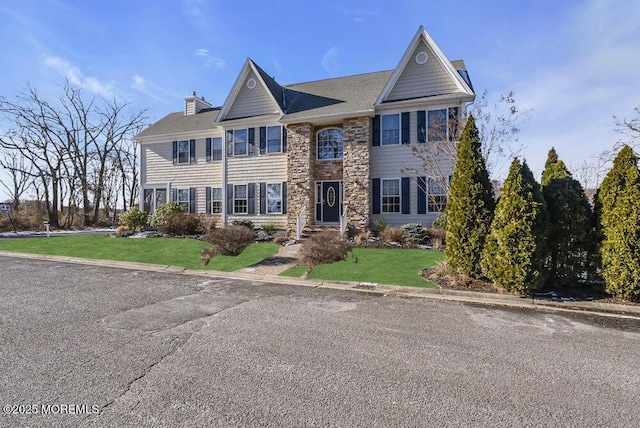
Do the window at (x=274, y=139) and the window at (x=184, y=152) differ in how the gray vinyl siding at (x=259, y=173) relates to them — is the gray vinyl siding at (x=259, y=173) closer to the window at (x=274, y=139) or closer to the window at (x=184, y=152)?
the window at (x=274, y=139)

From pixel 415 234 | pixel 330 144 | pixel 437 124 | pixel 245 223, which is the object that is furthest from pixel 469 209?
pixel 245 223

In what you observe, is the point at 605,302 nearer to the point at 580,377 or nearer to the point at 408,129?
the point at 580,377

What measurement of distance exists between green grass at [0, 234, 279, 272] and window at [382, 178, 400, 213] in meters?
5.57

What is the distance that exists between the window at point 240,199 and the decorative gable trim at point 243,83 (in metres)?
3.91

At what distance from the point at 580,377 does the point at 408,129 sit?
41.1ft

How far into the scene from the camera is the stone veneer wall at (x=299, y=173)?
15.6 meters

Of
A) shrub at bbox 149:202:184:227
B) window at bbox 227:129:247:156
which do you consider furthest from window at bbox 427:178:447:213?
shrub at bbox 149:202:184:227

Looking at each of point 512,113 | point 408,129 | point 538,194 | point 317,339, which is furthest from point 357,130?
point 317,339

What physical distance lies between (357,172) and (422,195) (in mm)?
3159

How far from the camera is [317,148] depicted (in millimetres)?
16266

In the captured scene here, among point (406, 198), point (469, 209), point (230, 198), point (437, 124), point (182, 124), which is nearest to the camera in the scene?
point (469, 209)

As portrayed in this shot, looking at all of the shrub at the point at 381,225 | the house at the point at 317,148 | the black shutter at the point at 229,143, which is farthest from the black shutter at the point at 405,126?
the black shutter at the point at 229,143

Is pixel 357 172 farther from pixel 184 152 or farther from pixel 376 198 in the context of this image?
pixel 184 152

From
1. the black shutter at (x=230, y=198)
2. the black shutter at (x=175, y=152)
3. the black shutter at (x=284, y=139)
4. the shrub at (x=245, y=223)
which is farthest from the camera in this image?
the black shutter at (x=175, y=152)
